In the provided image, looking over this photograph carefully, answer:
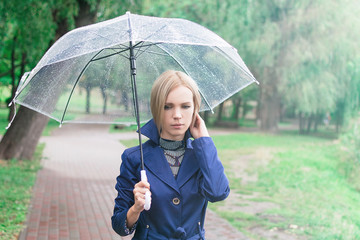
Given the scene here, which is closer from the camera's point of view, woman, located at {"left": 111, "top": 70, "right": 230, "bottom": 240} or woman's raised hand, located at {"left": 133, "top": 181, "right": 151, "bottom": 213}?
woman's raised hand, located at {"left": 133, "top": 181, "right": 151, "bottom": 213}

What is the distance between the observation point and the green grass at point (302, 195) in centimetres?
662

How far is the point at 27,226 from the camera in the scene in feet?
19.5

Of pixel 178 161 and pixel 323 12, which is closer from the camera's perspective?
pixel 178 161

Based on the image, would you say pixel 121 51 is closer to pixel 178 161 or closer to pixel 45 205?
pixel 178 161

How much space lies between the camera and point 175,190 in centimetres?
200

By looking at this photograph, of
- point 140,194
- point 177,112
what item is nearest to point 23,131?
point 177,112

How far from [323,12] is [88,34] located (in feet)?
82.8

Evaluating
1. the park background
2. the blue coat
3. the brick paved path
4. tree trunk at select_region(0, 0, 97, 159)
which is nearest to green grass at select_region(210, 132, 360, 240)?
the park background

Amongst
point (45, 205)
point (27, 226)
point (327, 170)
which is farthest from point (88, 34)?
point (327, 170)

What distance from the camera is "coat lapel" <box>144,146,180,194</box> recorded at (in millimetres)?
2002

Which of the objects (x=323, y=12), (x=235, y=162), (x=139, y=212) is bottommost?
(x=235, y=162)

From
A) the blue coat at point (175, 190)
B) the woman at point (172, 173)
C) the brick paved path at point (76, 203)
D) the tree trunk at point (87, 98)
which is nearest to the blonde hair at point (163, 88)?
the woman at point (172, 173)

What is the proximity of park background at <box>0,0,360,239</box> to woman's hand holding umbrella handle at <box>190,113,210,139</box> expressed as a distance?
4.15 meters

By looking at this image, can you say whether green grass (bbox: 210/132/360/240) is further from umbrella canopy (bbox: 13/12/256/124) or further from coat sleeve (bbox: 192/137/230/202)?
coat sleeve (bbox: 192/137/230/202)
